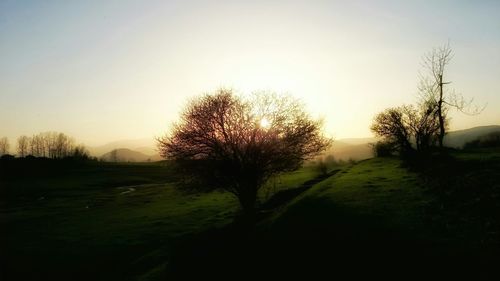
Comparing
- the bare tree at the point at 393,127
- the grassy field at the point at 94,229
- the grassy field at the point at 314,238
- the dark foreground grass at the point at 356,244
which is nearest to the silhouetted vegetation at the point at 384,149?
the bare tree at the point at 393,127

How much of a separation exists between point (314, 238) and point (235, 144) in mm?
20589

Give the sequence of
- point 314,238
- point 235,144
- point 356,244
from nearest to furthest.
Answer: point 356,244 < point 314,238 < point 235,144

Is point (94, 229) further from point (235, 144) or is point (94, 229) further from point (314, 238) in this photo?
point (314, 238)

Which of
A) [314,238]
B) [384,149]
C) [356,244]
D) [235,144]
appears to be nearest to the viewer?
[356,244]

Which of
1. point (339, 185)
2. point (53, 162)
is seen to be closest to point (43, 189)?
point (53, 162)

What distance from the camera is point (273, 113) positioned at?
4544 centimetres

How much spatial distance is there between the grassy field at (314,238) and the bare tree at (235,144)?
6326mm

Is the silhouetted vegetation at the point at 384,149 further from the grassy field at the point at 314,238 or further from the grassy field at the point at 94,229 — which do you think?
the grassy field at the point at 314,238

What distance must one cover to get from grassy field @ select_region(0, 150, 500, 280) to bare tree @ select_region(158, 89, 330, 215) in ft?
20.8

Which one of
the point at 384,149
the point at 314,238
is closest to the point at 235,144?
the point at 314,238

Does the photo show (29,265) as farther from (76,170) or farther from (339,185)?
(76,170)

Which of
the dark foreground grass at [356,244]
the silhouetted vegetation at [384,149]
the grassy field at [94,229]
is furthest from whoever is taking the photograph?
the silhouetted vegetation at [384,149]

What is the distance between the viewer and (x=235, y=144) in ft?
139

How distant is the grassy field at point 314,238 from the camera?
1828cm
